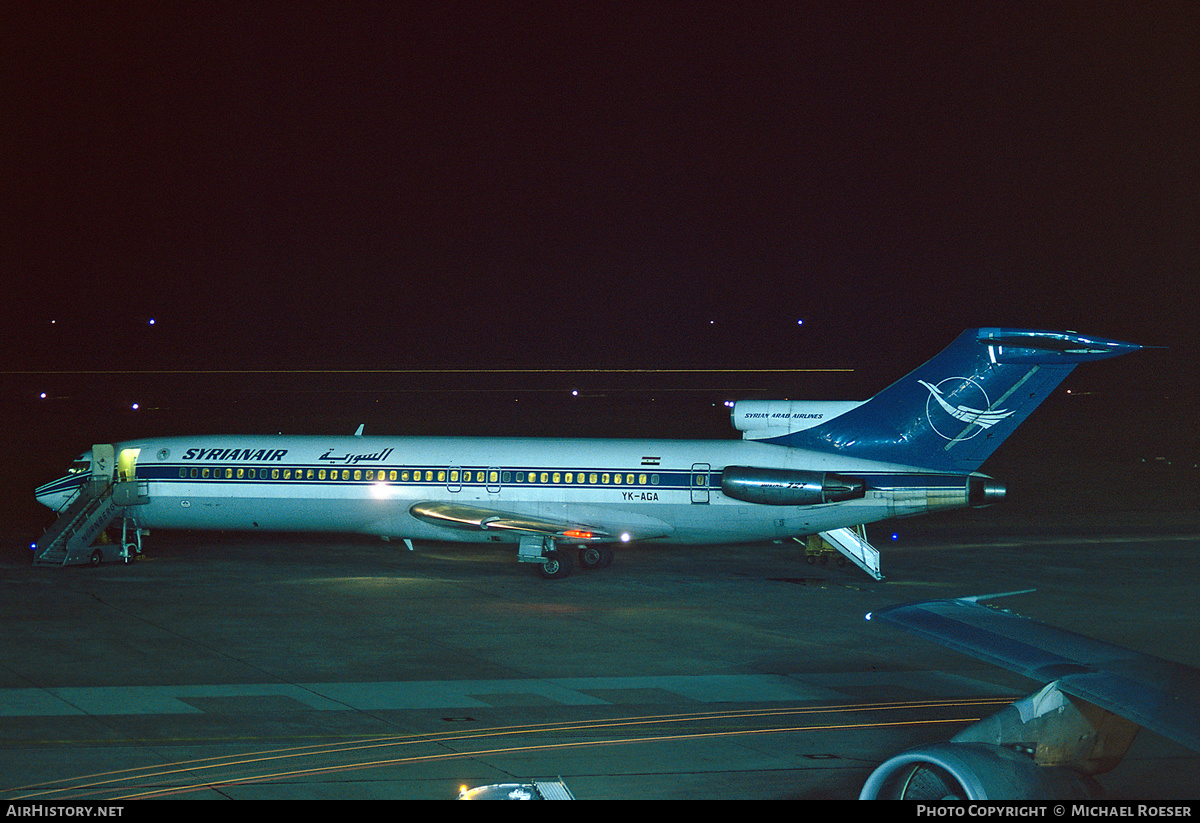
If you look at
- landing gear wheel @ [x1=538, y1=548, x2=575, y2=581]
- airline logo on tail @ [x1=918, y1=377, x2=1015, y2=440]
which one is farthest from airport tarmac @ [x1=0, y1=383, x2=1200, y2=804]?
airline logo on tail @ [x1=918, y1=377, x2=1015, y2=440]

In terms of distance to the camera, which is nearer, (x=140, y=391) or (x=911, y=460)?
(x=911, y=460)

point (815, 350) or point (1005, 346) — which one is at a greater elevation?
point (815, 350)

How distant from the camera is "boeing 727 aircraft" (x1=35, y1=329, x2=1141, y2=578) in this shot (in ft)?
95.6

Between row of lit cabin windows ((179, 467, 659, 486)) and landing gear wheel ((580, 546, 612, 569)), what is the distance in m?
1.99

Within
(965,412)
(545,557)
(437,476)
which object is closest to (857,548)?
(965,412)

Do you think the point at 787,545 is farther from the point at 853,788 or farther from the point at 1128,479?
the point at 1128,479

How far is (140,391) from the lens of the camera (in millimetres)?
95750

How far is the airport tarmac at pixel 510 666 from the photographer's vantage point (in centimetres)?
1518

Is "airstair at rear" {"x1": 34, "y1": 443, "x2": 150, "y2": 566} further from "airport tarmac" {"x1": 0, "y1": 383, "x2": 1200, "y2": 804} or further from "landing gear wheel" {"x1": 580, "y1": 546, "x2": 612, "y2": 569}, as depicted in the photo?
"landing gear wheel" {"x1": 580, "y1": 546, "x2": 612, "y2": 569}

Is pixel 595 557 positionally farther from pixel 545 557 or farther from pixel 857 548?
pixel 857 548

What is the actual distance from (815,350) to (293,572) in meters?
119

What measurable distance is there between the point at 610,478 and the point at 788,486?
4784 millimetres

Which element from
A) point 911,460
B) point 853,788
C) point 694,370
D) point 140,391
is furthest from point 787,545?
point 694,370
